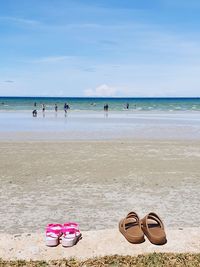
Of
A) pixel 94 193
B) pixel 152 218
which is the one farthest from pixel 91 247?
pixel 94 193

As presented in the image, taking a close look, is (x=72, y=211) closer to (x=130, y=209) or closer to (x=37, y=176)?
(x=130, y=209)

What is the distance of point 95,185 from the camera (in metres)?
11.6

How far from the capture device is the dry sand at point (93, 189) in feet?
25.7

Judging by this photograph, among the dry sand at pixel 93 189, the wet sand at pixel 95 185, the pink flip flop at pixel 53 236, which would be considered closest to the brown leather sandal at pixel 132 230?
the dry sand at pixel 93 189

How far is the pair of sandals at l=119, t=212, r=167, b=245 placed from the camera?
5906mm

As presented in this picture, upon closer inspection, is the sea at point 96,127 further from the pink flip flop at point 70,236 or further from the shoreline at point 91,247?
the shoreline at point 91,247

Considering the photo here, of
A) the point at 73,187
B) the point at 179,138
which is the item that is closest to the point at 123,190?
the point at 73,187

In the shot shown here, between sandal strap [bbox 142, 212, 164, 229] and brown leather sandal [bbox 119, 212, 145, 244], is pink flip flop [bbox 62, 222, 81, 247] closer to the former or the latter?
brown leather sandal [bbox 119, 212, 145, 244]

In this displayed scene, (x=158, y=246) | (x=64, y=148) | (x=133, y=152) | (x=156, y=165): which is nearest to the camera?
(x=158, y=246)

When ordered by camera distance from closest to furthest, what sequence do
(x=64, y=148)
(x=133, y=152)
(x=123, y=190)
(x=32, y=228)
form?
(x=32, y=228)
(x=123, y=190)
(x=133, y=152)
(x=64, y=148)

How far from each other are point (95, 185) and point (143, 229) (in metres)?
5.50

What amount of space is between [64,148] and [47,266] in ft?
46.9

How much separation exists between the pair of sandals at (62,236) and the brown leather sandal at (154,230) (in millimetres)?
1027

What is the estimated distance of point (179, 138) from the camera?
81.3ft
